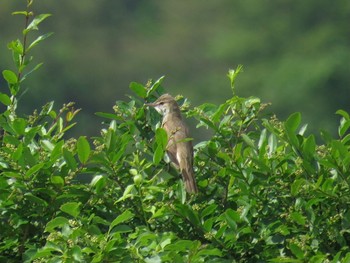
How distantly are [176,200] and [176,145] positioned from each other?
1.56 metres

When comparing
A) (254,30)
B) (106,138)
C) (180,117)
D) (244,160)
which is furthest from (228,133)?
(254,30)

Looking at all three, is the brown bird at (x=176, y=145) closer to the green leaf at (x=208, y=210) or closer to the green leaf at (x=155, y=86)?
the green leaf at (x=155, y=86)

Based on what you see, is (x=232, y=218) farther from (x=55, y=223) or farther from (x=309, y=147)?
(x=55, y=223)

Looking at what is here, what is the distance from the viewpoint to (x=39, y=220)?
3641 mm

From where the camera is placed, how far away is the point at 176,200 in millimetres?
3723

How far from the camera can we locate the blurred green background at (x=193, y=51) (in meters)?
35.5

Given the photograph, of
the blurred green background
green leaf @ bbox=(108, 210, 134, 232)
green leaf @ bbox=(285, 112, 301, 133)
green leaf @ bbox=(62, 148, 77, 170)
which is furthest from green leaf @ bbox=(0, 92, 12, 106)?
the blurred green background

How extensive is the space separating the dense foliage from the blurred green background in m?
26.4

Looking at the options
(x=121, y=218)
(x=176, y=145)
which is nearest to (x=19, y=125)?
(x=121, y=218)

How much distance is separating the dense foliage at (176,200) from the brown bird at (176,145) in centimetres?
7

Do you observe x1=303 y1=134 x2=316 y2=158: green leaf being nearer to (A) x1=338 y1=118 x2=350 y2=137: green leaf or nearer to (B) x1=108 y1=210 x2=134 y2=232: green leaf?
(A) x1=338 y1=118 x2=350 y2=137: green leaf

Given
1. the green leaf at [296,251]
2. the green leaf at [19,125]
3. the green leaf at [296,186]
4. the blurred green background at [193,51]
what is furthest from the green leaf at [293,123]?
the blurred green background at [193,51]

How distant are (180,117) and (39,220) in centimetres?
260

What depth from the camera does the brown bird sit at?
3.98 metres
